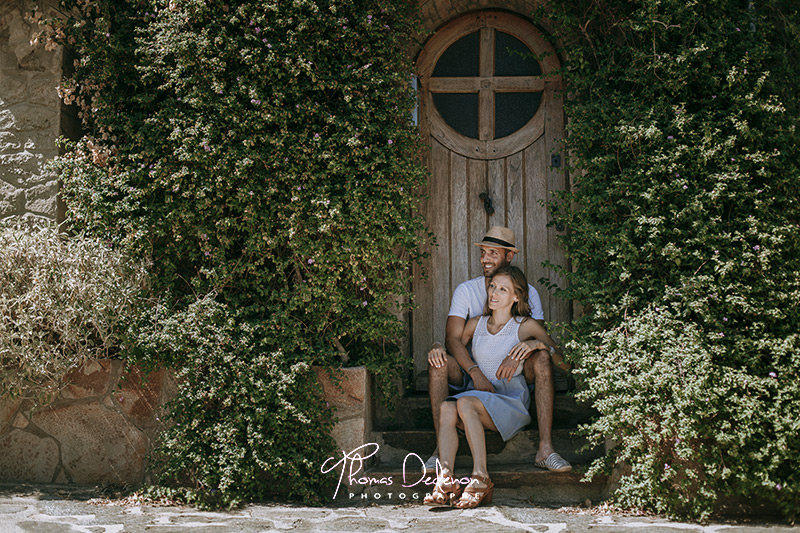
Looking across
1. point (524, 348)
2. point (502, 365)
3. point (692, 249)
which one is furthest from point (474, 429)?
point (692, 249)

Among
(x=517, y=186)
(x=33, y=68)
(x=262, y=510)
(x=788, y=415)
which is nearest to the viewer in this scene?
(x=788, y=415)

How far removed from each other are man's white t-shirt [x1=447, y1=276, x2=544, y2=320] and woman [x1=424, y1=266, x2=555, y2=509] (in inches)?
2.3

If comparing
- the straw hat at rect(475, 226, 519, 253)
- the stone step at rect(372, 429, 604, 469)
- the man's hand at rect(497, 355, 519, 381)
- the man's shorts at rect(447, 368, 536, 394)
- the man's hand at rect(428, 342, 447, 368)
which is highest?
the straw hat at rect(475, 226, 519, 253)

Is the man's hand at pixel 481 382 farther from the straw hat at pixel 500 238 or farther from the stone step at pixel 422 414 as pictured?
the straw hat at pixel 500 238

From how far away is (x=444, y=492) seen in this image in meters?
3.95

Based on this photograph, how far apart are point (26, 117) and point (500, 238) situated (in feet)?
11.1

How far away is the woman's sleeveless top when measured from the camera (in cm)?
448

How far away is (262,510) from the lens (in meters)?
3.96

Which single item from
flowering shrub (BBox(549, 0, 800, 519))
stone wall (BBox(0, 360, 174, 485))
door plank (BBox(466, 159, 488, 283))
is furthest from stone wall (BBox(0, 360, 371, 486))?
flowering shrub (BBox(549, 0, 800, 519))

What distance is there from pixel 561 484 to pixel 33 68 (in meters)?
4.50

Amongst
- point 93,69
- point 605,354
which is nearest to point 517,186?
point 605,354

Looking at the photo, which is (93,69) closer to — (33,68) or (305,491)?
(33,68)

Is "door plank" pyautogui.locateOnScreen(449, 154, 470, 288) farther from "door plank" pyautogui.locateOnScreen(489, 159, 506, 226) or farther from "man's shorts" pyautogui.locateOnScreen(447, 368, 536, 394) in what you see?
"man's shorts" pyautogui.locateOnScreen(447, 368, 536, 394)

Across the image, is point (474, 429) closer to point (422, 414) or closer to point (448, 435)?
point (448, 435)
